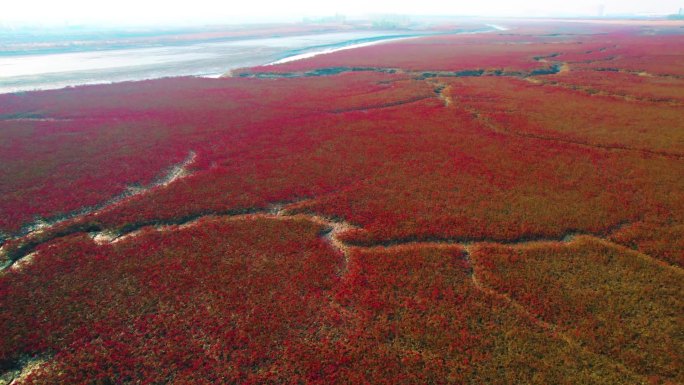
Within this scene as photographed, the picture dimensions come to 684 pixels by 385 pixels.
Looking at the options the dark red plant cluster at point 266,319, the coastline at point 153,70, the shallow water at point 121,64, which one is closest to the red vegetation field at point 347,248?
the dark red plant cluster at point 266,319

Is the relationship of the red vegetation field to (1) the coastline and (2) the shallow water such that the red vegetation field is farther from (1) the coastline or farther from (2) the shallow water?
(2) the shallow water

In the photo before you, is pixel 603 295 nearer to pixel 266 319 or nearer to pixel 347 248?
pixel 347 248

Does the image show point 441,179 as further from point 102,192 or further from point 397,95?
point 397,95

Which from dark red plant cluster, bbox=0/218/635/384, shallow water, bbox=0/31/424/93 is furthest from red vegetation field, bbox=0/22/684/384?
shallow water, bbox=0/31/424/93

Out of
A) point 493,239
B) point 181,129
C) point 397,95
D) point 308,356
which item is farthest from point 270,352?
point 397,95

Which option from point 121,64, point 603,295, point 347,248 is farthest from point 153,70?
point 603,295

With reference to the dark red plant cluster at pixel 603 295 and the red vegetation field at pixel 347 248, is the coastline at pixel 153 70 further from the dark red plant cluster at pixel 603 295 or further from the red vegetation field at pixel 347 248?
the dark red plant cluster at pixel 603 295
